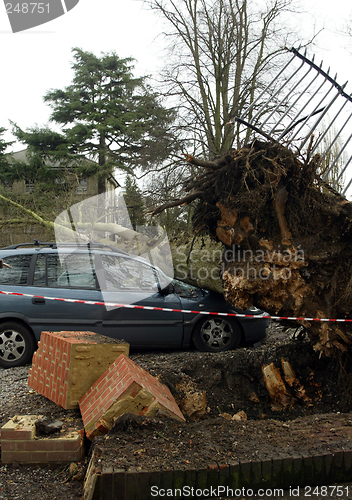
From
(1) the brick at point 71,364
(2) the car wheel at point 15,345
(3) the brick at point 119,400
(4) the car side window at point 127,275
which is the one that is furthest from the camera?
(4) the car side window at point 127,275

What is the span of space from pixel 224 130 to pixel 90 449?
12.6m

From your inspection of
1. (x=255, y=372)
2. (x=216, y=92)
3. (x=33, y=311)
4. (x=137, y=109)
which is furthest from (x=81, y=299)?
(x=137, y=109)

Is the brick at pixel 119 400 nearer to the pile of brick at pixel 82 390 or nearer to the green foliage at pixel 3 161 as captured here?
the pile of brick at pixel 82 390

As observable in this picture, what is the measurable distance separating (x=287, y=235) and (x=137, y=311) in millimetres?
2754

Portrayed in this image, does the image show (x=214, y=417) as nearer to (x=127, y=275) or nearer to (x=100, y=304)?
(x=100, y=304)

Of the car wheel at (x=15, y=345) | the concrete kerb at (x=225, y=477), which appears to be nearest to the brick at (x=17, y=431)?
the concrete kerb at (x=225, y=477)

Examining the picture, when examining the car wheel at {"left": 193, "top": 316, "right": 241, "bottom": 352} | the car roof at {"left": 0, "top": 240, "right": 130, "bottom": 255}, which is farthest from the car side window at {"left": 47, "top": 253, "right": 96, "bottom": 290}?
the car wheel at {"left": 193, "top": 316, "right": 241, "bottom": 352}

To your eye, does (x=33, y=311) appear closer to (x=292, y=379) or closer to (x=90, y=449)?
(x=90, y=449)

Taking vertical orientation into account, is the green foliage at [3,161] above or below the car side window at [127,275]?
above

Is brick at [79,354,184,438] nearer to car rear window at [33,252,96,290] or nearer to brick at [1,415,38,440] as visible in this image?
brick at [1,415,38,440]

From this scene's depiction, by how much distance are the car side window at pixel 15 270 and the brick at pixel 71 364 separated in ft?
7.11

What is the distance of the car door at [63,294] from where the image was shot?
5.67 meters

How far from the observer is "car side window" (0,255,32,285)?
5816 mm

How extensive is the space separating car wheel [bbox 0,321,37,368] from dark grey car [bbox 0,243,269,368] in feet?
0.04
